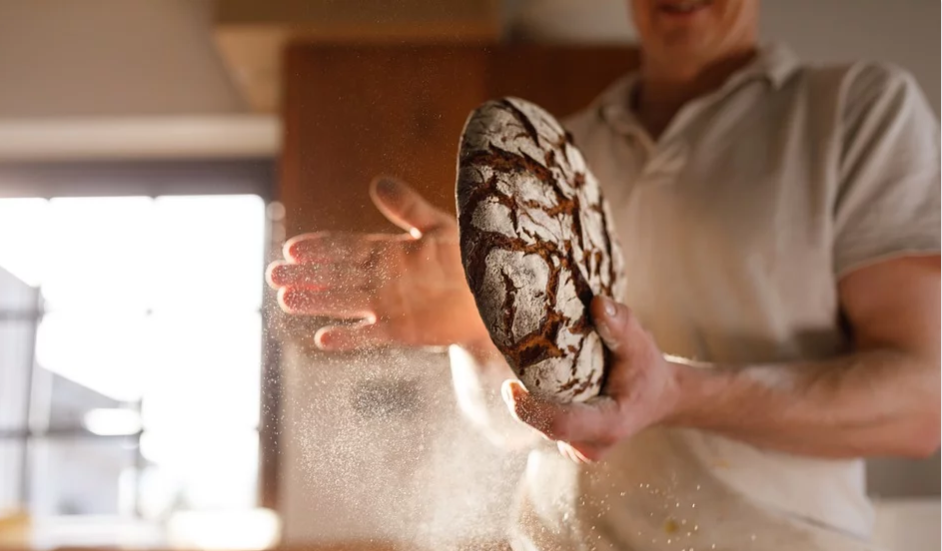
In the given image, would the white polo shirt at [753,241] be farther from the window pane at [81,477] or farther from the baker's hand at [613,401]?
the window pane at [81,477]

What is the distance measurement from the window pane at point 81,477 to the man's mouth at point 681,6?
35 centimetres

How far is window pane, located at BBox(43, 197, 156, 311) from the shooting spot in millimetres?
309

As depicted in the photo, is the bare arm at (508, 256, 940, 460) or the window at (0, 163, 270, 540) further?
the bare arm at (508, 256, 940, 460)

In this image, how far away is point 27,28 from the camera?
1.06ft

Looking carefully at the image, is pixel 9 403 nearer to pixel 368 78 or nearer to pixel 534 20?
pixel 368 78

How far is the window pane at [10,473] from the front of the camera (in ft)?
0.95

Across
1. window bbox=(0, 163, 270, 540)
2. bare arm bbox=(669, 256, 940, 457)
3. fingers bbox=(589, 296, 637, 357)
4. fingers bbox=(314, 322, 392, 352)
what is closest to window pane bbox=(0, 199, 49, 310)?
window bbox=(0, 163, 270, 540)

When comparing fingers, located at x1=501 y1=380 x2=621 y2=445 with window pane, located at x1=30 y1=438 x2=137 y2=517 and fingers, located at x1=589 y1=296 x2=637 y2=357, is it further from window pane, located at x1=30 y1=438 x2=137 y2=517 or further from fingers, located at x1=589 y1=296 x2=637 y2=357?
window pane, located at x1=30 y1=438 x2=137 y2=517

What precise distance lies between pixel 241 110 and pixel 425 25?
0.33ft

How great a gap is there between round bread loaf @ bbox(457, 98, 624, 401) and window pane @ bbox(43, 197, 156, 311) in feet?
0.42

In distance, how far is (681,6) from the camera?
1.43 feet

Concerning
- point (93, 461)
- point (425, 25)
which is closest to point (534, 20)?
point (425, 25)

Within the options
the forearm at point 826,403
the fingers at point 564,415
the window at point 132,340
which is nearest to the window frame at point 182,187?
the window at point 132,340

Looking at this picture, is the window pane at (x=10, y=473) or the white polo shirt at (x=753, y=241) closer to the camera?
the window pane at (x=10, y=473)
